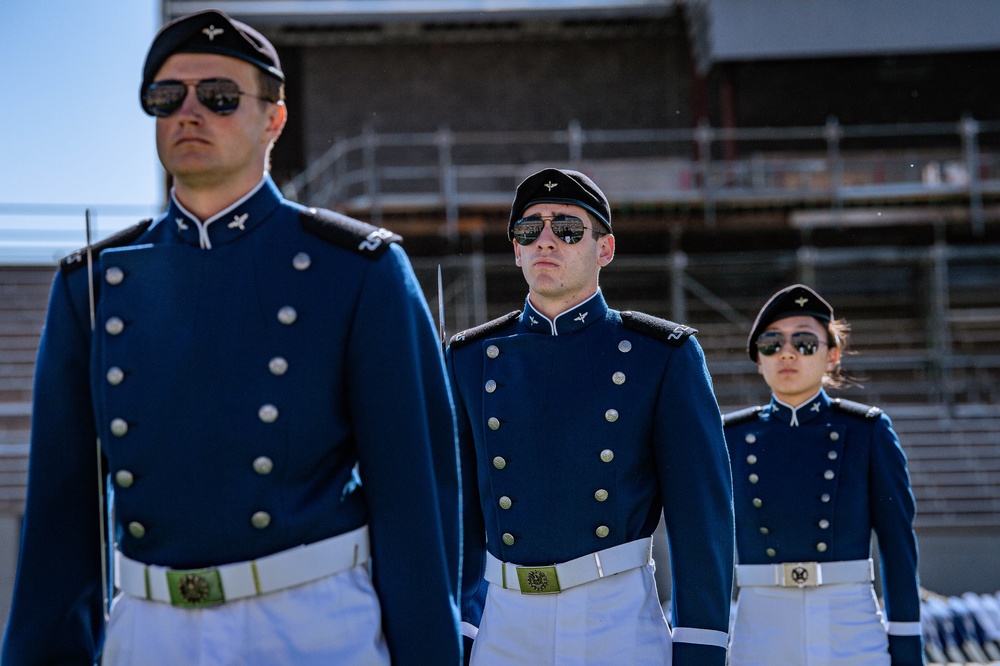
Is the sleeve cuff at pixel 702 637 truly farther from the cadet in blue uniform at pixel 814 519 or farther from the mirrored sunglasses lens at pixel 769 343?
the mirrored sunglasses lens at pixel 769 343

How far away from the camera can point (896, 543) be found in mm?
5203

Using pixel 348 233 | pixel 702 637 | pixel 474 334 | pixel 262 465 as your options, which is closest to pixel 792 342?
pixel 474 334

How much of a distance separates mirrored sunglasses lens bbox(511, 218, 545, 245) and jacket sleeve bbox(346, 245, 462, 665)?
57.4 inches

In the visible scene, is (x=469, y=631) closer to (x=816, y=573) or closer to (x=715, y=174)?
(x=816, y=573)

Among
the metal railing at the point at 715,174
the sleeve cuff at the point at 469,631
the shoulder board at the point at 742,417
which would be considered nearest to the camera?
the sleeve cuff at the point at 469,631

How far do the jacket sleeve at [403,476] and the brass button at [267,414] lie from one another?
14cm

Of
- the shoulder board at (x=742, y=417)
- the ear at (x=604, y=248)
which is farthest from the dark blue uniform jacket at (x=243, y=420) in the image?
the shoulder board at (x=742, y=417)

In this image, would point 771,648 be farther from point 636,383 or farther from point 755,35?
point 755,35

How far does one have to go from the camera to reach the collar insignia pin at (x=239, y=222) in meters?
2.44

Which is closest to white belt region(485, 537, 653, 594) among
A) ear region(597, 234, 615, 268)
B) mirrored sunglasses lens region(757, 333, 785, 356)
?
ear region(597, 234, 615, 268)

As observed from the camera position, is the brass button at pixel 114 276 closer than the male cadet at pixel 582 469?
Yes

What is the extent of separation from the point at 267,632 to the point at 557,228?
1.84 metres

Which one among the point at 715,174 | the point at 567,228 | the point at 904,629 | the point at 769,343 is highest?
the point at 715,174

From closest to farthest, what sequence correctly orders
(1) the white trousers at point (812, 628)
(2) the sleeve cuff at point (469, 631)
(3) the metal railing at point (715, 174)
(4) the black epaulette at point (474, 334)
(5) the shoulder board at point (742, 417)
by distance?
(2) the sleeve cuff at point (469, 631), (4) the black epaulette at point (474, 334), (1) the white trousers at point (812, 628), (5) the shoulder board at point (742, 417), (3) the metal railing at point (715, 174)
